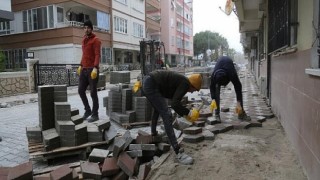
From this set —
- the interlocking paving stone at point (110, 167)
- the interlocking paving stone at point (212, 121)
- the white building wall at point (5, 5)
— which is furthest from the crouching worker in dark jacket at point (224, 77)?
the white building wall at point (5, 5)

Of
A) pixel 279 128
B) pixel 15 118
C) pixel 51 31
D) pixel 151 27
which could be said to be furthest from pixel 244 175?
pixel 151 27

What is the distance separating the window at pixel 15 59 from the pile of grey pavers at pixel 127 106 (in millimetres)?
20537

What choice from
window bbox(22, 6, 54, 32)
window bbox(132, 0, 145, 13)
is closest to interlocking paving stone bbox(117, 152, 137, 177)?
window bbox(22, 6, 54, 32)

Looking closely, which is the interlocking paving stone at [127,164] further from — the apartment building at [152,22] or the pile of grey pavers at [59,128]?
the apartment building at [152,22]

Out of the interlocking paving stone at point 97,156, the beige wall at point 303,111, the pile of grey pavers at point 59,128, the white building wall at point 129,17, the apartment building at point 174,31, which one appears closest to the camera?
the beige wall at point 303,111

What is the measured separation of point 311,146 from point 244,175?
81cm

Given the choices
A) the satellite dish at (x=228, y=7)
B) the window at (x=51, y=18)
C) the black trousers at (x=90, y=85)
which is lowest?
the black trousers at (x=90, y=85)

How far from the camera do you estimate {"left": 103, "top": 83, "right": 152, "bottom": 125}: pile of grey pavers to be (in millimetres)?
6867

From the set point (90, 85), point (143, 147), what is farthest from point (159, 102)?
point (90, 85)

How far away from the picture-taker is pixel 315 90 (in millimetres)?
3215

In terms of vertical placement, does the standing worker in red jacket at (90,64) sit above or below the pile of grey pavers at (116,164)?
above

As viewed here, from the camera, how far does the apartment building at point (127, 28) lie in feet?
100

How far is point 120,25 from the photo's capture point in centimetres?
3145

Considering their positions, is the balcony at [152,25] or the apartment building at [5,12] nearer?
the apartment building at [5,12]
